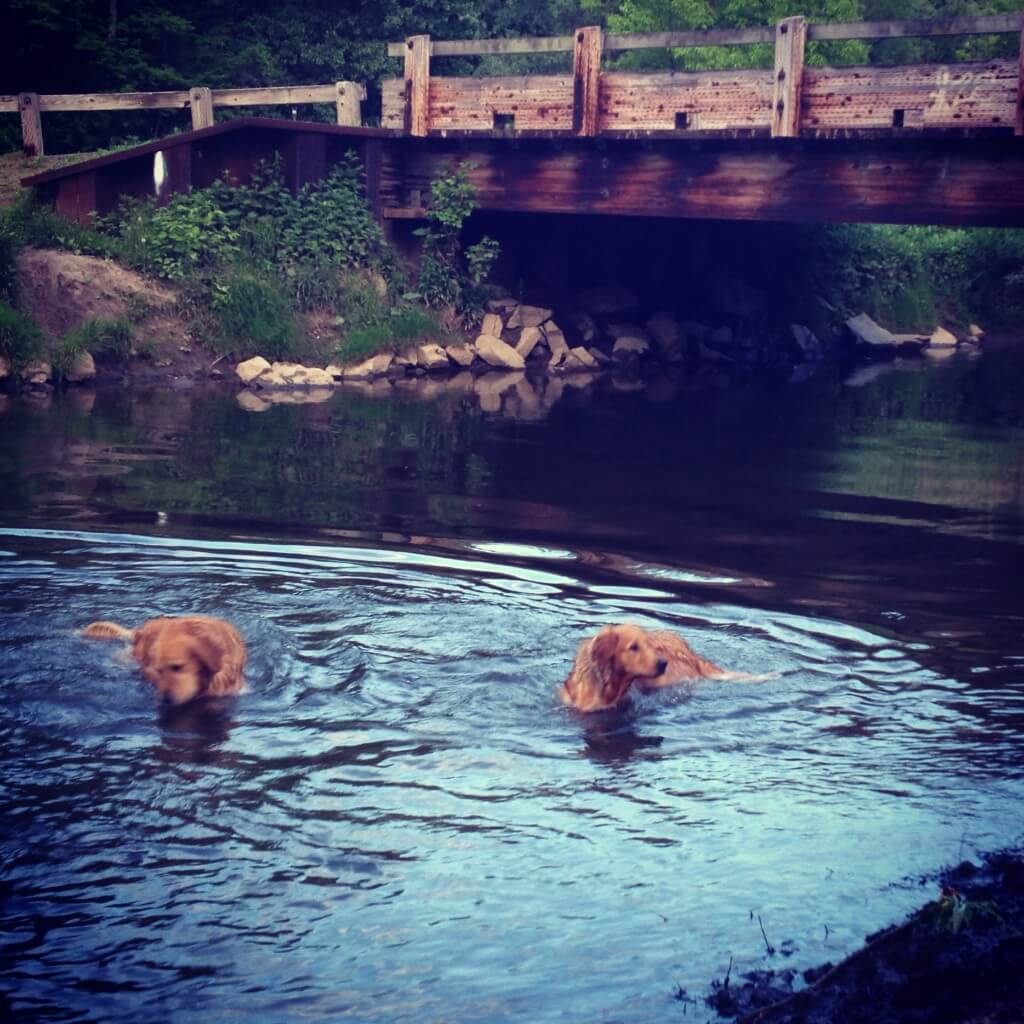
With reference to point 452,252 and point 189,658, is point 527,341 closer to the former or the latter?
point 452,252

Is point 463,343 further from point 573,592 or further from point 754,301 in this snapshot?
point 573,592

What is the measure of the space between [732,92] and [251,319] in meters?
7.26

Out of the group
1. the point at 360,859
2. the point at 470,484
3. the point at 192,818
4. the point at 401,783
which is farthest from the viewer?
the point at 470,484

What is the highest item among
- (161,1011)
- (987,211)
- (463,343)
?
(987,211)

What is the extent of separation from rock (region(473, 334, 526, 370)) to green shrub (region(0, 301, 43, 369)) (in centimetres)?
677

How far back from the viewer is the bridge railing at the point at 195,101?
69.2 feet

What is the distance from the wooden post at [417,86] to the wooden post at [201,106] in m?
3.40

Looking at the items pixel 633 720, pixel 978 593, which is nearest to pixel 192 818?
pixel 633 720

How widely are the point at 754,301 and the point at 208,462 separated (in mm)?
15698

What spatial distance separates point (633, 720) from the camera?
21.9ft

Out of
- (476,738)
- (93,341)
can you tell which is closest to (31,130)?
(93,341)

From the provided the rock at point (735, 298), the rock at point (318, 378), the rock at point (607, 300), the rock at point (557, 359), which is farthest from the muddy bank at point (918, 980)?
the rock at point (735, 298)

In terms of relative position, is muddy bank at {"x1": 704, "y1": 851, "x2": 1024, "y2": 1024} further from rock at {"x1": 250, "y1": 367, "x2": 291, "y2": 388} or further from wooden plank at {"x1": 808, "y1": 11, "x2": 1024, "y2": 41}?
rock at {"x1": 250, "y1": 367, "x2": 291, "y2": 388}

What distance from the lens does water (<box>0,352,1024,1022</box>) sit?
14.0ft
